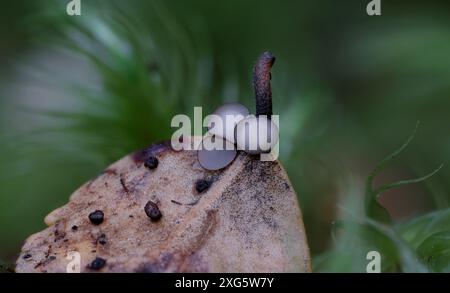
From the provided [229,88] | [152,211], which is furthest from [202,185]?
[229,88]

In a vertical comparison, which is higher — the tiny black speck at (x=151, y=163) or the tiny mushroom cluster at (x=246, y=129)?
the tiny mushroom cluster at (x=246, y=129)

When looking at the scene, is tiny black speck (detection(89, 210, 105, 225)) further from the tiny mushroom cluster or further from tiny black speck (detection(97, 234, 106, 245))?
the tiny mushroom cluster

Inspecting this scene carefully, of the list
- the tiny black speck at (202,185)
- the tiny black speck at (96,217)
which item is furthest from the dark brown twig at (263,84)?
the tiny black speck at (96,217)

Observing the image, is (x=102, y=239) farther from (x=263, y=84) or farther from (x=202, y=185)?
(x=263, y=84)

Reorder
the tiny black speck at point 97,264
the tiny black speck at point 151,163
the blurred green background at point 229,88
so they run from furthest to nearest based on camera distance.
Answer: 1. the blurred green background at point 229,88
2. the tiny black speck at point 151,163
3. the tiny black speck at point 97,264

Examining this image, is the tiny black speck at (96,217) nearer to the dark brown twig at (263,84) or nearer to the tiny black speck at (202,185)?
the tiny black speck at (202,185)

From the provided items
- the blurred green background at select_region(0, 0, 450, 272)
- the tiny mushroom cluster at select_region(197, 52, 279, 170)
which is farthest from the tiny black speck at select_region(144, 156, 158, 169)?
the blurred green background at select_region(0, 0, 450, 272)

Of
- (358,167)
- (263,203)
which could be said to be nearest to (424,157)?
(358,167)
